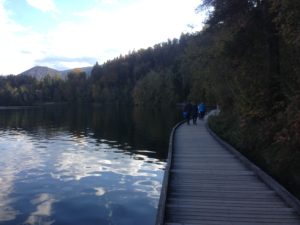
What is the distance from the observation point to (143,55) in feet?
571

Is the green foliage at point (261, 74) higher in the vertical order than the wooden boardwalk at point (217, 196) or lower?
higher

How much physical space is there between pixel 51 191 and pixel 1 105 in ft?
512

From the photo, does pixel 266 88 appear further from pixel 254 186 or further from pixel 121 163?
pixel 121 163

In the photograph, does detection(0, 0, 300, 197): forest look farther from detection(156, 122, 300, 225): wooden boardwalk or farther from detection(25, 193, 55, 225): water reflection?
detection(25, 193, 55, 225): water reflection

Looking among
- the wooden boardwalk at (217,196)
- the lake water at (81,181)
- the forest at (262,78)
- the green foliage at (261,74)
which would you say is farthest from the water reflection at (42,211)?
the green foliage at (261,74)

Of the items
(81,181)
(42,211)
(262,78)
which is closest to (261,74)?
(262,78)

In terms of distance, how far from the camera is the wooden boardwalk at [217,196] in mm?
7922

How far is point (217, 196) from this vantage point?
9609mm

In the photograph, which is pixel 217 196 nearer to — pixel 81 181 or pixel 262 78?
pixel 262 78

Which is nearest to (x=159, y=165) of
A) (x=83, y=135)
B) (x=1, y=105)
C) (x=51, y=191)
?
(x=51, y=191)

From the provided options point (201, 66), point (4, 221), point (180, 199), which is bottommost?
point (4, 221)

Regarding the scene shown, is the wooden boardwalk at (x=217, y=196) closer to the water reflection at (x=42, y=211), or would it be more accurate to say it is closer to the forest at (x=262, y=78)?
the forest at (x=262, y=78)

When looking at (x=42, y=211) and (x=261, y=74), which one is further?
(x=261, y=74)

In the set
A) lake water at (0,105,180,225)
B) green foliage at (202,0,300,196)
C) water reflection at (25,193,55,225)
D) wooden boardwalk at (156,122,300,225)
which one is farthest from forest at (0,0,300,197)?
water reflection at (25,193,55,225)
